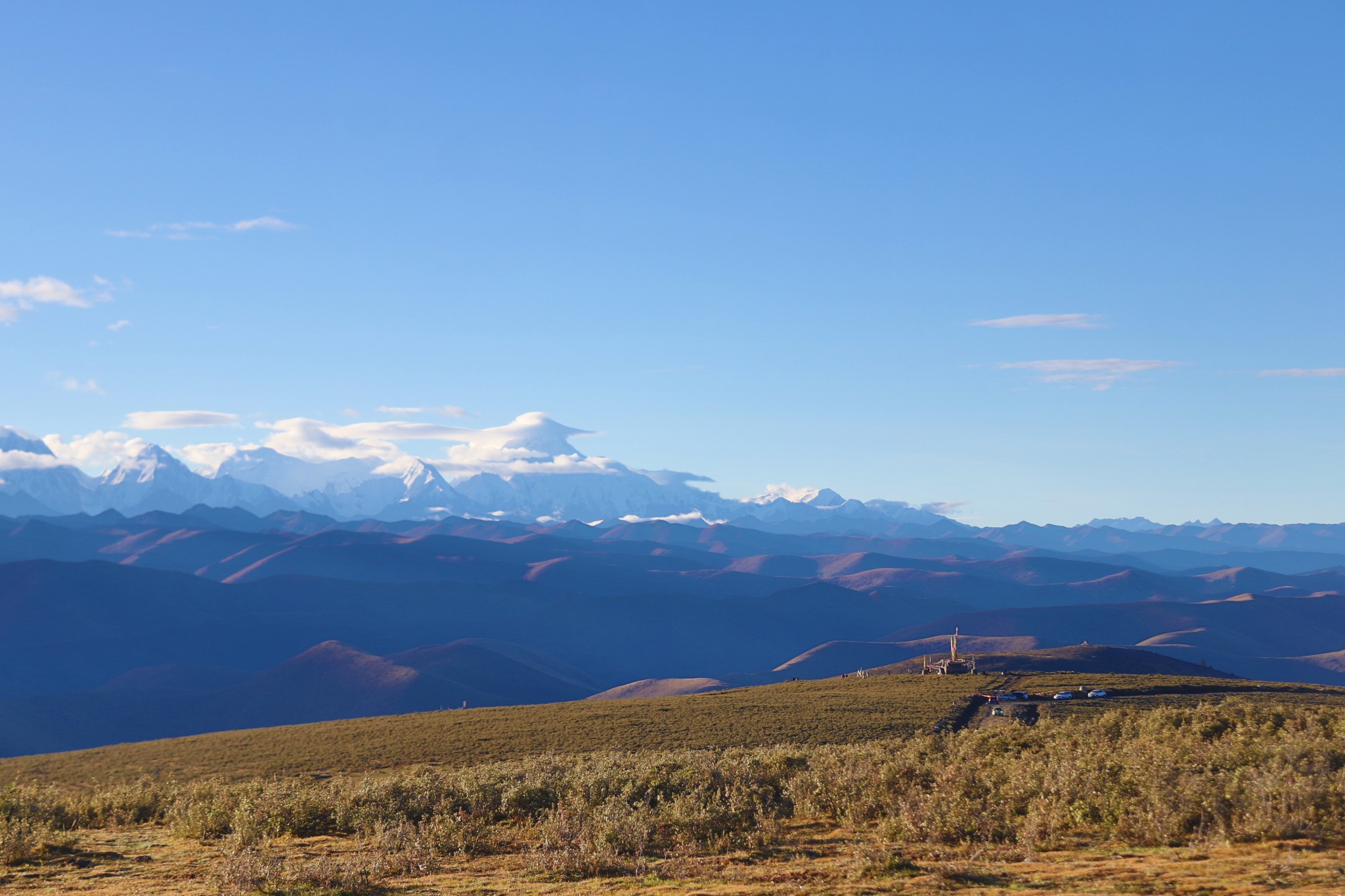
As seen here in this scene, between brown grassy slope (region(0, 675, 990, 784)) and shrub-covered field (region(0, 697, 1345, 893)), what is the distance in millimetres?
22863

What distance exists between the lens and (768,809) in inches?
1043

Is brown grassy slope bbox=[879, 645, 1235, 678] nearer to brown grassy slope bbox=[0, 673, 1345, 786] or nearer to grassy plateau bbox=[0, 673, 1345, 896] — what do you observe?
brown grassy slope bbox=[0, 673, 1345, 786]

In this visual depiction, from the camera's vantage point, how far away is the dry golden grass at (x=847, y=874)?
55.5 ft

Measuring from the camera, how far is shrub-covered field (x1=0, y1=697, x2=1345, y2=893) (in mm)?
19984

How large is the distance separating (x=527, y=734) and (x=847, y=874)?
45.5 meters

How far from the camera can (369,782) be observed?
103 feet

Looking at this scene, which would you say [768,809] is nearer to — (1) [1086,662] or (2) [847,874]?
(2) [847,874]

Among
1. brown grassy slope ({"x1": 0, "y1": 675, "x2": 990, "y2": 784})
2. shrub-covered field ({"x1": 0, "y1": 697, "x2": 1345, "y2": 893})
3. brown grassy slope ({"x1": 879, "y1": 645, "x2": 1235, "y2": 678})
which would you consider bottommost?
brown grassy slope ({"x1": 879, "y1": 645, "x2": 1235, "y2": 678})

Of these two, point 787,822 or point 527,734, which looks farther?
point 527,734

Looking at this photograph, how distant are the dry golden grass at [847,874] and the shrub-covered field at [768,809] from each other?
203mm

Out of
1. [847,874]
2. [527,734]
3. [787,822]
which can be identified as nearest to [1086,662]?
[527,734]

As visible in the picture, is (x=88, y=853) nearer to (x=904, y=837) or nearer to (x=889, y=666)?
(x=904, y=837)

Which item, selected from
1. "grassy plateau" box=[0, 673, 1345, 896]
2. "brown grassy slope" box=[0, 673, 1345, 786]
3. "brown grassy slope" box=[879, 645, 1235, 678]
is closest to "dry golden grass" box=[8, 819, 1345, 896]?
"grassy plateau" box=[0, 673, 1345, 896]

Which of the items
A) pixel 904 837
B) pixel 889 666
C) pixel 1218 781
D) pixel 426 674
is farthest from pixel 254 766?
pixel 426 674
